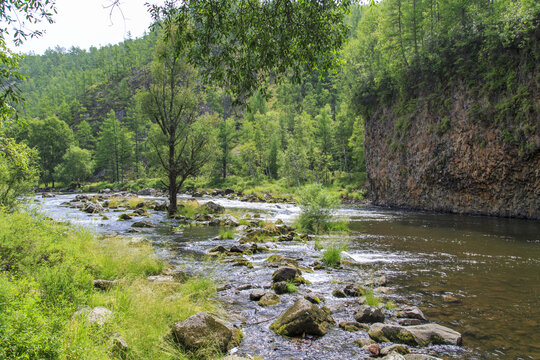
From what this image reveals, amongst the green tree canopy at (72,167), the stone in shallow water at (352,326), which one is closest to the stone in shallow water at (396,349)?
the stone in shallow water at (352,326)

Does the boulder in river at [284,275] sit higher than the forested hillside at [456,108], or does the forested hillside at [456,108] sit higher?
the forested hillside at [456,108]

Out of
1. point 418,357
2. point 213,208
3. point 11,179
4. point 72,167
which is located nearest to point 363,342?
point 418,357

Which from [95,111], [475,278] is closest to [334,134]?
[475,278]

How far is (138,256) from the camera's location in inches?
354

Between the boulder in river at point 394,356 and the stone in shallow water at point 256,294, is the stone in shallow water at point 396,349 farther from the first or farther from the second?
the stone in shallow water at point 256,294

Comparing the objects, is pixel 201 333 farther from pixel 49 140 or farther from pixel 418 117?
pixel 49 140

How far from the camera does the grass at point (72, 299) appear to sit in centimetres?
321

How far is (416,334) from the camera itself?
5.61m

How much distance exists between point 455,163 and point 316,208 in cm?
1584

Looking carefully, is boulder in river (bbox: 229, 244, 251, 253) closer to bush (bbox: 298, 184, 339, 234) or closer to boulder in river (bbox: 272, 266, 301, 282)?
boulder in river (bbox: 272, 266, 301, 282)

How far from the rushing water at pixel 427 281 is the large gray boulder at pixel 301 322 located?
20cm

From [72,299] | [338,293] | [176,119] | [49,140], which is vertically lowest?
[338,293]

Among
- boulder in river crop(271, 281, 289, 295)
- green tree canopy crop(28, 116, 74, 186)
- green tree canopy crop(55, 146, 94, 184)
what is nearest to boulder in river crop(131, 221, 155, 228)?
boulder in river crop(271, 281, 289, 295)

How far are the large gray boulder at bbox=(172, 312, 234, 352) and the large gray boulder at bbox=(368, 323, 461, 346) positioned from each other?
9.11ft
